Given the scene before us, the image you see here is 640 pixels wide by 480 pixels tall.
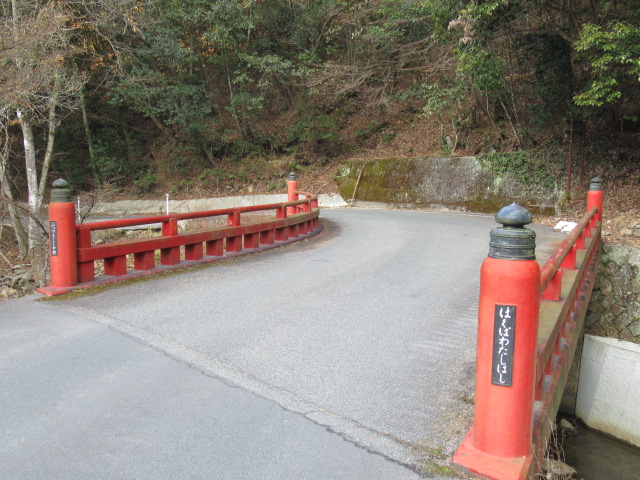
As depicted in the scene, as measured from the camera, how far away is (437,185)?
21594 mm

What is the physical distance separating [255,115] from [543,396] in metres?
27.7

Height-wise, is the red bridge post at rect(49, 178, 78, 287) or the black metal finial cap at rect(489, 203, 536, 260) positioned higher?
the black metal finial cap at rect(489, 203, 536, 260)

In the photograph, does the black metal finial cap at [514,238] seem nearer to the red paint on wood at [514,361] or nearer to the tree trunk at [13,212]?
the red paint on wood at [514,361]

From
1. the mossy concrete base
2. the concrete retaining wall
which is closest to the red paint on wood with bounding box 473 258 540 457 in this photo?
the concrete retaining wall

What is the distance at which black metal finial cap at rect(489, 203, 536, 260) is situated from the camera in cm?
266

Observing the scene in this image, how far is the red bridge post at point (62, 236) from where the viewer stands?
651 centimetres

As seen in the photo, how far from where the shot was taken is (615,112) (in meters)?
17.9

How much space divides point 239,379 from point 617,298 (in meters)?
9.23

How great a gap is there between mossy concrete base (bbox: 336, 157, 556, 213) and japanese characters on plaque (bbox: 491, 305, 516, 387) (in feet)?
57.1

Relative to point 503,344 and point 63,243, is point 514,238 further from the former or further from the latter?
point 63,243

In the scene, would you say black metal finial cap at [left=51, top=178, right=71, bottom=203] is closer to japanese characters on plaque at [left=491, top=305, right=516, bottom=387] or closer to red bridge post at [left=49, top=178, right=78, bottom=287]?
red bridge post at [left=49, top=178, right=78, bottom=287]

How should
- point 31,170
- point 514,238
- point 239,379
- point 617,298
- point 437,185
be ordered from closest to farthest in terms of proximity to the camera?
point 514,238, point 239,379, point 617,298, point 31,170, point 437,185

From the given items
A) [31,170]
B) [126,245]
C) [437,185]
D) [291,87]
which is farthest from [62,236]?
[291,87]

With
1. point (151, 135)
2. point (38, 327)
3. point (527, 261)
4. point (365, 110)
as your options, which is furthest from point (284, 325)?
point (151, 135)
